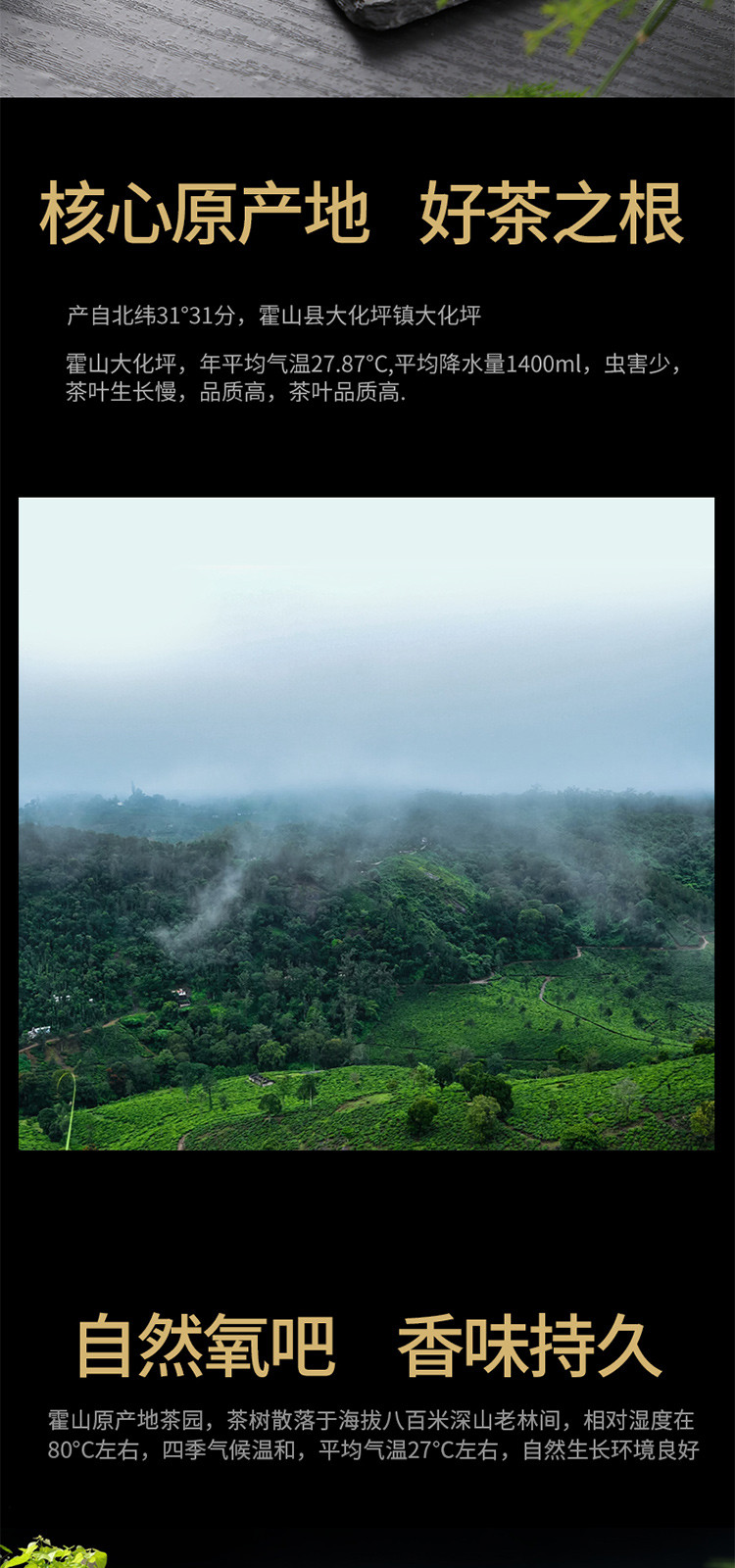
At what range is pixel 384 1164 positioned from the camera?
2229mm

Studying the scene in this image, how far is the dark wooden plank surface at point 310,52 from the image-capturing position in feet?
8.64

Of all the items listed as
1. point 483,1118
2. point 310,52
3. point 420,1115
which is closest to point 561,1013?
point 483,1118

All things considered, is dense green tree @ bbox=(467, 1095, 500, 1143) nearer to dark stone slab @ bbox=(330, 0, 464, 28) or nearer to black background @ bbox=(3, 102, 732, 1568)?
black background @ bbox=(3, 102, 732, 1568)

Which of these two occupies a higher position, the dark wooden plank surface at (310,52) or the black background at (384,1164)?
the dark wooden plank surface at (310,52)

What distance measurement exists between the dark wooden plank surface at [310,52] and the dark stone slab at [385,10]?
31 mm

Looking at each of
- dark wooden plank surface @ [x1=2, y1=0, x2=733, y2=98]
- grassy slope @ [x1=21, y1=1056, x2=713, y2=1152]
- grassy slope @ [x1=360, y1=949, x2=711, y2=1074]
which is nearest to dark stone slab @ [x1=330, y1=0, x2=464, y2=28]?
dark wooden plank surface @ [x1=2, y1=0, x2=733, y2=98]

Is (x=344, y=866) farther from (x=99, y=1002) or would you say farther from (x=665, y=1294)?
(x=665, y=1294)

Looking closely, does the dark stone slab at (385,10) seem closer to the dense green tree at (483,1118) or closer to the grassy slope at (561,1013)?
the grassy slope at (561,1013)

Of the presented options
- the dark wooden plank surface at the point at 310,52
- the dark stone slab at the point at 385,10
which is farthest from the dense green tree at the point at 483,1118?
the dark stone slab at the point at 385,10

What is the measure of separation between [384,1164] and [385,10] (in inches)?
127

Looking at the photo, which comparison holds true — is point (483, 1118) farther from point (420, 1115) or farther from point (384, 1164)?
point (384, 1164)

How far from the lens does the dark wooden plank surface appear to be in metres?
2.63

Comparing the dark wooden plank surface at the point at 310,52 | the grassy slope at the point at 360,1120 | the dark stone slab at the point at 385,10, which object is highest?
the dark stone slab at the point at 385,10

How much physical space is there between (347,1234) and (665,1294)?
799 mm
